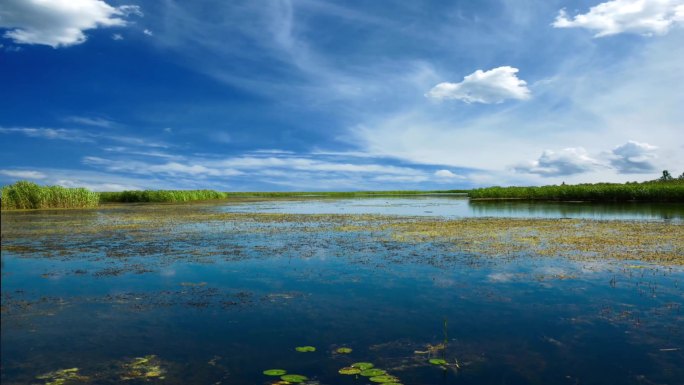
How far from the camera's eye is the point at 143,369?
5.11 meters

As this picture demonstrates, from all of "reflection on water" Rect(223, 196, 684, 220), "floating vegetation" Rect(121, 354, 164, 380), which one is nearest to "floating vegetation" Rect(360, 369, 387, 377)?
"floating vegetation" Rect(121, 354, 164, 380)

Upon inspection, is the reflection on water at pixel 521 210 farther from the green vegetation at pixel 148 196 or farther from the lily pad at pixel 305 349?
the lily pad at pixel 305 349

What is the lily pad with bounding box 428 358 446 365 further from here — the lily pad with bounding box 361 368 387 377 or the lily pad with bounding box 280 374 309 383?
the lily pad with bounding box 280 374 309 383

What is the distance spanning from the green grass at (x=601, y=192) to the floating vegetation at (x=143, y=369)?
165 feet

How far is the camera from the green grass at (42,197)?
36094 mm

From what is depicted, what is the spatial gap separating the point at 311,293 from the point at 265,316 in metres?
1.52

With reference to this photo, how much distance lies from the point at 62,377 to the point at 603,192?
52832mm

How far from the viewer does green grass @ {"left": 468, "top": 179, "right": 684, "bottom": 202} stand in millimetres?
44188

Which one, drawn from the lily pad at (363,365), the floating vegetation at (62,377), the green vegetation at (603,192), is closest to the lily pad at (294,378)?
the lily pad at (363,365)

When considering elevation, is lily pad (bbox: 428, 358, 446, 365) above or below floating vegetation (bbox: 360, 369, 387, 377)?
above

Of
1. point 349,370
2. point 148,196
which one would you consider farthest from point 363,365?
point 148,196

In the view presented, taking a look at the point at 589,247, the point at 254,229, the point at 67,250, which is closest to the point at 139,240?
the point at 67,250

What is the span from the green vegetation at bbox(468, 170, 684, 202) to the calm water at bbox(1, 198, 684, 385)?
4096 cm

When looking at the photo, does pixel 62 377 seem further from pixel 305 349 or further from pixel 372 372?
pixel 372 372
